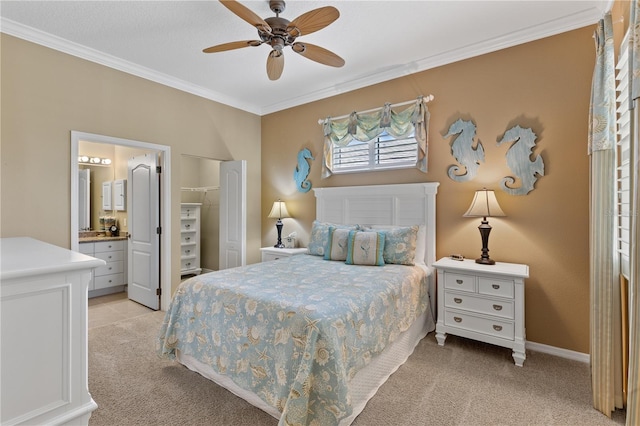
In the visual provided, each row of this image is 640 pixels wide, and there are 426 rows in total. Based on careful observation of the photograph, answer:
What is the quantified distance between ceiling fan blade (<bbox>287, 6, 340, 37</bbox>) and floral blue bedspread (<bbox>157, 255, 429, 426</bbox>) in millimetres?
1839

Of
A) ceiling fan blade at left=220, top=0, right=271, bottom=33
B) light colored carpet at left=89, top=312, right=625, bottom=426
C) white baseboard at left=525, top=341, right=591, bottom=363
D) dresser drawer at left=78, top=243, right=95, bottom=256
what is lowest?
light colored carpet at left=89, top=312, right=625, bottom=426

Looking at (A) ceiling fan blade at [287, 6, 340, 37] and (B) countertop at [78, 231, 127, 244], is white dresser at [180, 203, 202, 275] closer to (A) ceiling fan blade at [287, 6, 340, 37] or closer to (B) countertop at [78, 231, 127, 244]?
(B) countertop at [78, 231, 127, 244]

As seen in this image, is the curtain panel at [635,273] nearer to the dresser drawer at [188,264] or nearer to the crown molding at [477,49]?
the crown molding at [477,49]

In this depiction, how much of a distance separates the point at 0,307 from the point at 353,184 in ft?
11.0

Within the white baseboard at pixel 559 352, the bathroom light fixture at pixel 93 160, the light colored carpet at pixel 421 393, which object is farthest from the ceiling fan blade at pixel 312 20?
the bathroom light fixture at pixel 93 160

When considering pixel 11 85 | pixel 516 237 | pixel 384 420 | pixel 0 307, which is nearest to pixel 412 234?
pixel 516 237

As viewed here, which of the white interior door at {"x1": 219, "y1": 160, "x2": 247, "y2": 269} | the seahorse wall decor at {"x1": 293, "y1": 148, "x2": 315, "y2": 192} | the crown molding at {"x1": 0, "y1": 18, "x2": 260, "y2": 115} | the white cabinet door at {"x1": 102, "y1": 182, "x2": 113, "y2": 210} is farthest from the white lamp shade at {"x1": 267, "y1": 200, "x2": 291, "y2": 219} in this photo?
the white cabinet door at {"x1": 102, "y1": 182, "x2": 113, "y2": 210}

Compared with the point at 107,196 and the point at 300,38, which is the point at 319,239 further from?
the point at 107,196

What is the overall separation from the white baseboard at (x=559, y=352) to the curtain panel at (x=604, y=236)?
0.74 m

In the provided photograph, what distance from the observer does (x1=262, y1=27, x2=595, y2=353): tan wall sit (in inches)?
101

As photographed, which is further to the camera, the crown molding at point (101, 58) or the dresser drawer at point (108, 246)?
the dresser drawer at point (108, 246)

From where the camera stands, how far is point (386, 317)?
86.6 inches

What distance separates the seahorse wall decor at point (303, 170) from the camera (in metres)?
4.34

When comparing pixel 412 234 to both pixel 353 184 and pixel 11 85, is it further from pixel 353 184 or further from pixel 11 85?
pixel 11 85
